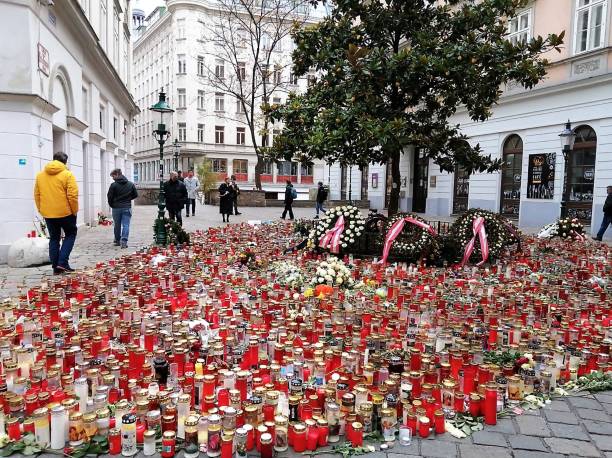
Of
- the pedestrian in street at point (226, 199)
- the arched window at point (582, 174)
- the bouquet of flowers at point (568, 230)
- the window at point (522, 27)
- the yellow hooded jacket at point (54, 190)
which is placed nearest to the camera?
the yellow hooded jacket at point (54, 190)

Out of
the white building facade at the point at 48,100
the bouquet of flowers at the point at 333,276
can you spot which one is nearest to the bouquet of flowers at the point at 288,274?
the bouquet of flowers at the point at 333,276

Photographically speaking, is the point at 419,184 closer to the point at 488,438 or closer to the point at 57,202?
the point at 57,202

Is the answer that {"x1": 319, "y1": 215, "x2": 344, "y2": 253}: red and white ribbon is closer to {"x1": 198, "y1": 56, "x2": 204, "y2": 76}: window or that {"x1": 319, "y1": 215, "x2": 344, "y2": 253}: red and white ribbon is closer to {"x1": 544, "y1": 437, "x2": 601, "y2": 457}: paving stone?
{"x1": 544, "y1": 437, "x2": 601, "y2": 457}: paving stone

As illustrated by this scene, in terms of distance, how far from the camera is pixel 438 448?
10.1 ft

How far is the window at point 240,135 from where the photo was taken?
56.4 meters

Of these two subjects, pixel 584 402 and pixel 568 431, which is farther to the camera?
pixel 584 402

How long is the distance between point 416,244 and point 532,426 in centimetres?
575

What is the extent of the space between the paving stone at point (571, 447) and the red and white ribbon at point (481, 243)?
601cm

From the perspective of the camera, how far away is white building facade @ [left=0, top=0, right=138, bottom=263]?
9461 mm

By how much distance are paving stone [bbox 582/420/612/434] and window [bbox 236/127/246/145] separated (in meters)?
55.2

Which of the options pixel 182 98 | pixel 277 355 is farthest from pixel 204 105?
pixel 277 355

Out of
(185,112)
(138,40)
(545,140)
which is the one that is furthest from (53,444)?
(138,40)

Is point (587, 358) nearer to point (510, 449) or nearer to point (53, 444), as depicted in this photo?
point (510, 449)

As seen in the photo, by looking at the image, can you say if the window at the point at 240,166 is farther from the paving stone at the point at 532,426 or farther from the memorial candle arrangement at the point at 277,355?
the paving stone at the point at 532,426
